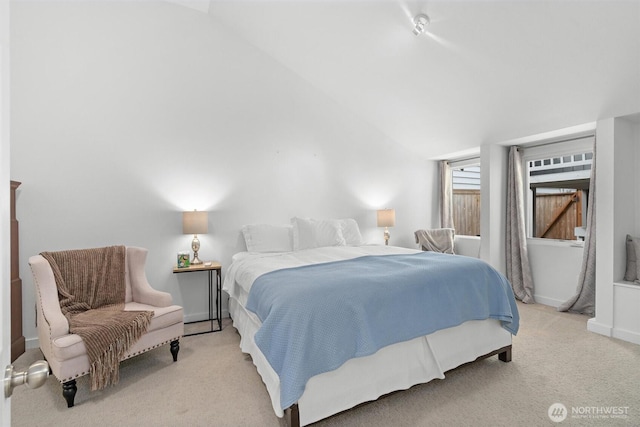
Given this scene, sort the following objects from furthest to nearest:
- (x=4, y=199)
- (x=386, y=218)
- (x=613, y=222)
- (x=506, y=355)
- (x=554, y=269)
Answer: (x=386, y=218) < (x=554, y=269) < (x=613, y=222) < (x=506, y=355) < (x=4, y=199)

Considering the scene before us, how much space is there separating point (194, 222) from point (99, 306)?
111cm

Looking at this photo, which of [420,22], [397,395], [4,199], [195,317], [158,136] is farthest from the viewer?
[195,317]

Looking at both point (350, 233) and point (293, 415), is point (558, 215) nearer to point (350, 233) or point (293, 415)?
point (350, 233)

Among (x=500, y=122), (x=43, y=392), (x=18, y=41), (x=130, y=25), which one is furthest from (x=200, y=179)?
(x=500, y=122)

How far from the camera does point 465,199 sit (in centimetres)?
552

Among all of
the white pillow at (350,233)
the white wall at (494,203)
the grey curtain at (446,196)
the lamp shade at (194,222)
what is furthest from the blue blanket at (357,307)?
the grey curtain at (446,196)

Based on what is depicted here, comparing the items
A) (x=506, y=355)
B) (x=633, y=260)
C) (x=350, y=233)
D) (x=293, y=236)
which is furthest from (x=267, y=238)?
(x=633, y=260)

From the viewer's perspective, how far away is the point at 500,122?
12.5ft

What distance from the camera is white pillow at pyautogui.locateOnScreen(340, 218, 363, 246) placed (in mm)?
4195

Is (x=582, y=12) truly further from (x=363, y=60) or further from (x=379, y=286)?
(x=379, y=286)

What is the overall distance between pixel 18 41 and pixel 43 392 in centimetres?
303

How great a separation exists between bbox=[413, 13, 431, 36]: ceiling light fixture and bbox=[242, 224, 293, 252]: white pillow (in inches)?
96.5

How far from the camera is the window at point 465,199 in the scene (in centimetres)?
542

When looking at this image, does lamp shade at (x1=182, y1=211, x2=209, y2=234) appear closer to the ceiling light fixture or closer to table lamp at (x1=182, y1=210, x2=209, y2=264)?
table lamp at (x1=182, y1=210, x2=209, y2=264)
